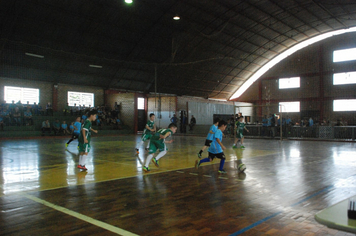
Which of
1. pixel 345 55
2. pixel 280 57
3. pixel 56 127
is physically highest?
pixel 280 57

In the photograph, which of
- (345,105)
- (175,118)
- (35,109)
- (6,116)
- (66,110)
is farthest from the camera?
(345,105)

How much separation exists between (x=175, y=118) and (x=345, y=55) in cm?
2292

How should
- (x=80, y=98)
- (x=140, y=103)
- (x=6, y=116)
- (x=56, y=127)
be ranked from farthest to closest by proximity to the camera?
(x=140, y=103) < (x=80, y=98) < (x=56, y=127) < (x=6, y=116)

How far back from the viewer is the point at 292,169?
841cm

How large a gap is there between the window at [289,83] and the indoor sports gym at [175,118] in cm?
15

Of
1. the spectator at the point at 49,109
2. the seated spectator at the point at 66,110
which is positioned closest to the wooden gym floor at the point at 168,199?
the spectator at the point at 49,109

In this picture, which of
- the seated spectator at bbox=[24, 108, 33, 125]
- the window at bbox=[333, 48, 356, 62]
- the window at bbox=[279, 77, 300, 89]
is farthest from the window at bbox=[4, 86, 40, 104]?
the window at bbox=[333, 48, 356, 62]

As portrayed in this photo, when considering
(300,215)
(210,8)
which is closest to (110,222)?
(300,215)

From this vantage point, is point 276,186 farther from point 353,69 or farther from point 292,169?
point 353,69

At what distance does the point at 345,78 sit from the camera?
34750 millimetres

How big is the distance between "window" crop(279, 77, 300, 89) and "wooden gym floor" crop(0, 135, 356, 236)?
3291cm

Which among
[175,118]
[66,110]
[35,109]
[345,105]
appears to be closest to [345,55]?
[345,105]

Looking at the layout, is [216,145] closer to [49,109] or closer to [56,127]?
[56,127]

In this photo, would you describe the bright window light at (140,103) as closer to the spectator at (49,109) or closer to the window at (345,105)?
the spectator at (49,109)
